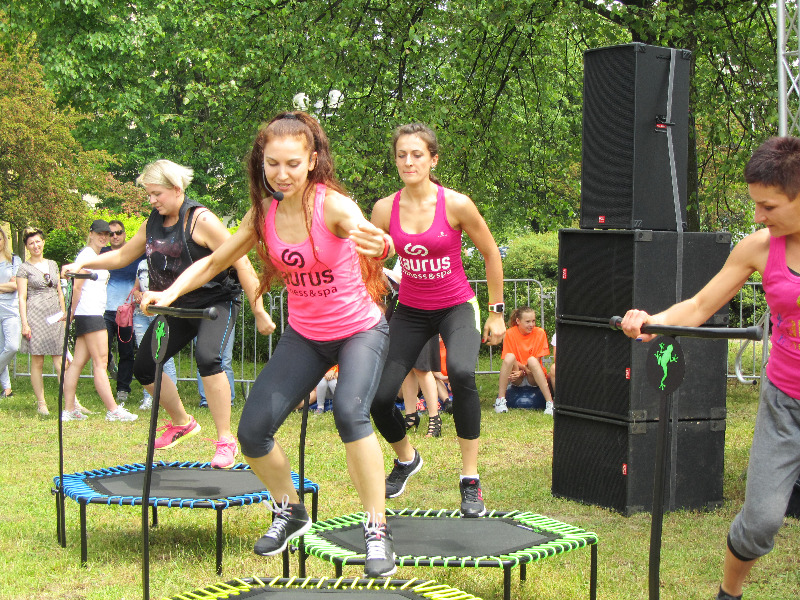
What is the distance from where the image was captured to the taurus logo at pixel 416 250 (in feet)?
16.6

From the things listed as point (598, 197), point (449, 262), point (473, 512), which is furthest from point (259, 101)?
point (473, 512)

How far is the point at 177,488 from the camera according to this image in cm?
511

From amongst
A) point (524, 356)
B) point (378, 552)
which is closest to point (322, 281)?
point (378, 552)

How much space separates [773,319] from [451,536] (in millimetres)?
1887

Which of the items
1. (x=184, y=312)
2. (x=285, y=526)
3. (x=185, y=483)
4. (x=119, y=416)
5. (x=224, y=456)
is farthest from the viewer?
(x=119, y=416)

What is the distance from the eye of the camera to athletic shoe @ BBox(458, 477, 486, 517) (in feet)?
16.1

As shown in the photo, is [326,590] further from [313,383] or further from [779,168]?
[779,168]

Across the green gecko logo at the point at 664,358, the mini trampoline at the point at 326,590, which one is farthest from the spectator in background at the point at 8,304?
the green gecko logo at the point at 664,358

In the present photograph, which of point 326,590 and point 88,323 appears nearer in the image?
point 326,590

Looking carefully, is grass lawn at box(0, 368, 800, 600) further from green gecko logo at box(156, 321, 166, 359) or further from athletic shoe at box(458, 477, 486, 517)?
green gecko logo at box(156, 321, 166, 359)

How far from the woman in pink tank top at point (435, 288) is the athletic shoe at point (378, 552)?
1265 mm

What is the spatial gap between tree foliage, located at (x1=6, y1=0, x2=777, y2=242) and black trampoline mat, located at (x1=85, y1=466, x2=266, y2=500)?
5417 millimetres

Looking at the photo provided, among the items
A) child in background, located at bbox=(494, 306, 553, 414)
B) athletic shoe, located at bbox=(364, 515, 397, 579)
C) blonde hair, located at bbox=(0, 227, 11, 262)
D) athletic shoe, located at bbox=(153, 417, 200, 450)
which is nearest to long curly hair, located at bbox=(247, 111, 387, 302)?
athletic shoe, located at bbox=(364, 515, 397, 579)

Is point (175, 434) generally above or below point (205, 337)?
below
